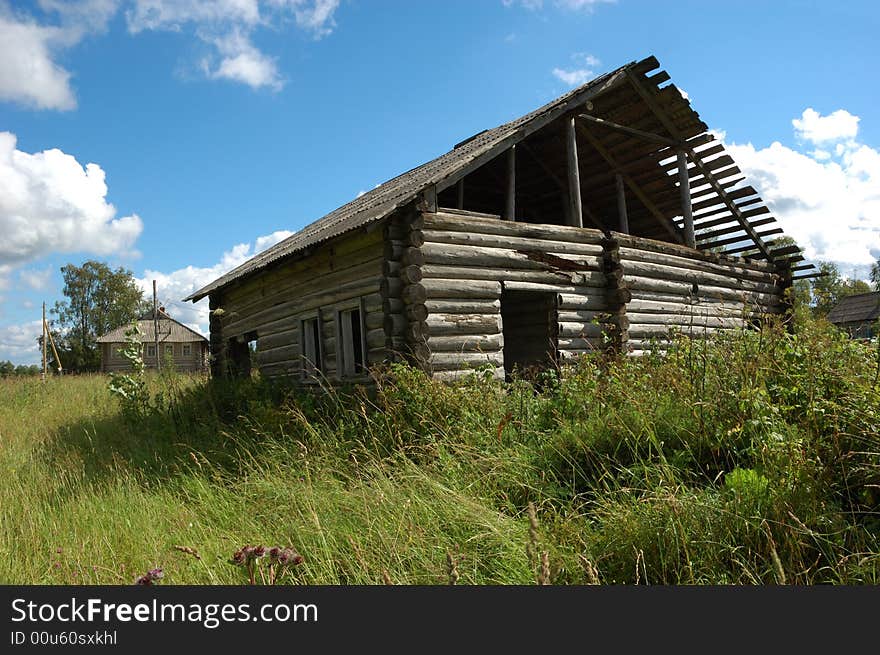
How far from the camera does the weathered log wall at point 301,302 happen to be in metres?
9.06

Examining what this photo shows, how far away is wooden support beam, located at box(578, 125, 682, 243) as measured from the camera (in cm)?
1223

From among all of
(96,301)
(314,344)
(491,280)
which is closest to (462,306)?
(491,280)

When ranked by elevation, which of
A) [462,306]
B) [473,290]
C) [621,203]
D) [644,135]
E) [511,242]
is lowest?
[462,306]

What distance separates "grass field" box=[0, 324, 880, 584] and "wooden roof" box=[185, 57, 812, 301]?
5.33m

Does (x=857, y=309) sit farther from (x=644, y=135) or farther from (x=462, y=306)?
(x=462, y=306)

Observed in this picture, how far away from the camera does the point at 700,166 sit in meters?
13.0

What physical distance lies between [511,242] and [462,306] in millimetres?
1665

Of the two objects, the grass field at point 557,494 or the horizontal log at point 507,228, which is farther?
the horizontal log at point 507,228

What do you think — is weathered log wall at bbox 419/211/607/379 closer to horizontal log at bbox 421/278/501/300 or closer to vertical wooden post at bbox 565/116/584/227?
horizontal log at bbox 421/278/501/300

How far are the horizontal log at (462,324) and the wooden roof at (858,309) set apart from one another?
26905 mm

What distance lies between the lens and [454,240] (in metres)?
8.97

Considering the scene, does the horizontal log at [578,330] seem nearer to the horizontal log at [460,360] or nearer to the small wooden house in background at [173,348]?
the horizontal log at [460,360]

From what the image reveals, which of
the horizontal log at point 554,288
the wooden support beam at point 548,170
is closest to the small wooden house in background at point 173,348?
the wooden support beam at point 548,170

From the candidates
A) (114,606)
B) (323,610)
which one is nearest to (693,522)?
(323,610)
